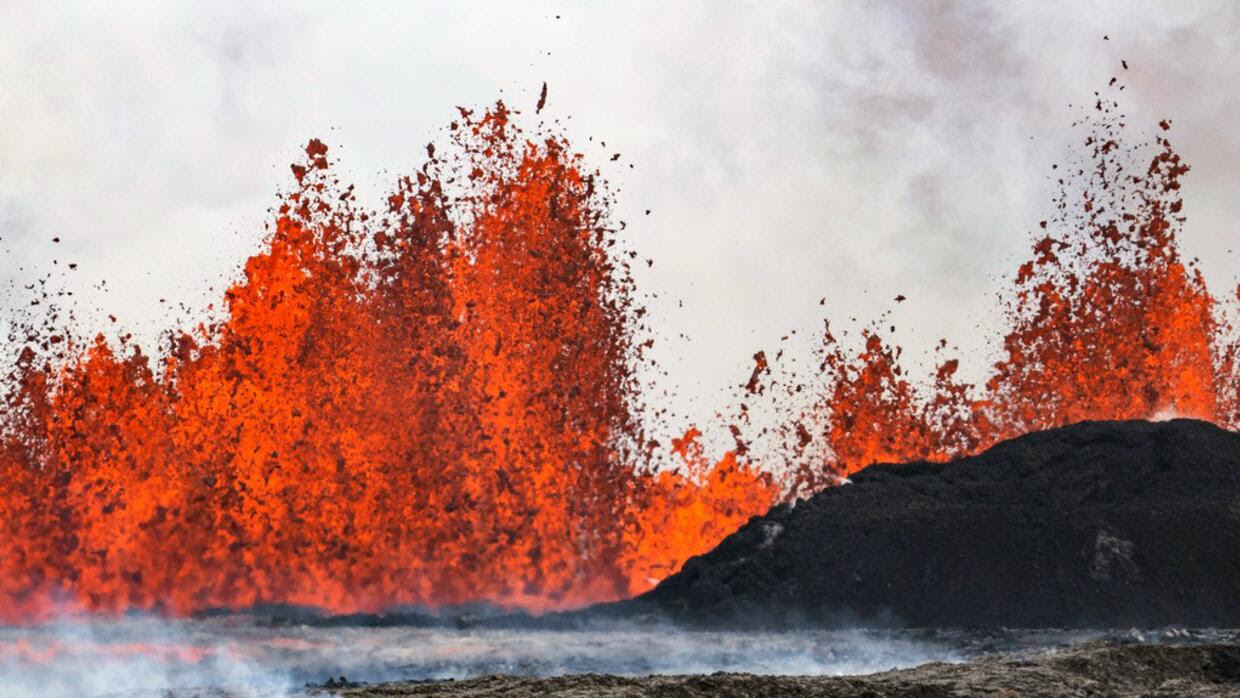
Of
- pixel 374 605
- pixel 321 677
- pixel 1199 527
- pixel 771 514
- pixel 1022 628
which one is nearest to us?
pixel 321 677

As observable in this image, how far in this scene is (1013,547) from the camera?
23875 mm

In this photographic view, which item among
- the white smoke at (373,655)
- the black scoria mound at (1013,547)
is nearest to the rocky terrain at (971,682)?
the white smoke at (373,655)

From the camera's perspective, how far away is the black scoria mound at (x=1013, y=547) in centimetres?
2258

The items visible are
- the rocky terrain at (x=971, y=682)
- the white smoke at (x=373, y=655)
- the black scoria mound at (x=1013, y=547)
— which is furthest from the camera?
the black scoria mound at (x=1013, y=547)

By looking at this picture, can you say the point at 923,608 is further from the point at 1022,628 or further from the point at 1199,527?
the point at 1199,527

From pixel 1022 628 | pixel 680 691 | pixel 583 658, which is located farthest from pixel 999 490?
pixel 680 691

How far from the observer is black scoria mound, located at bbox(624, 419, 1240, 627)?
22.6 m

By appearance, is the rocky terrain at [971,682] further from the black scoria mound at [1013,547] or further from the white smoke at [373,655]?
Result: the black scoria mound at [1013,547]

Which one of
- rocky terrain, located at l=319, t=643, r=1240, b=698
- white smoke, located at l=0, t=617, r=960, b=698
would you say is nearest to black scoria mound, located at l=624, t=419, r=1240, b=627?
white smoke, located at l=0, t=617, r=960, b=698

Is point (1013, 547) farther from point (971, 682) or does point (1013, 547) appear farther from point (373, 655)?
point (373, 655)

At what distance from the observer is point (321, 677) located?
15.7 m

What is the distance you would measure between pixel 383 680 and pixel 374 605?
1629 centimetres

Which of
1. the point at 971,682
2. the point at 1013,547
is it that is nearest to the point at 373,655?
the point at 971,682

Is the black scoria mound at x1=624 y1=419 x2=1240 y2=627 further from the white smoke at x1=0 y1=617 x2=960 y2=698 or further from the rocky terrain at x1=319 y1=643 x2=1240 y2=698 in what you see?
the rocky terrain at x1=319 y1=643 x2=1240 y2=698
